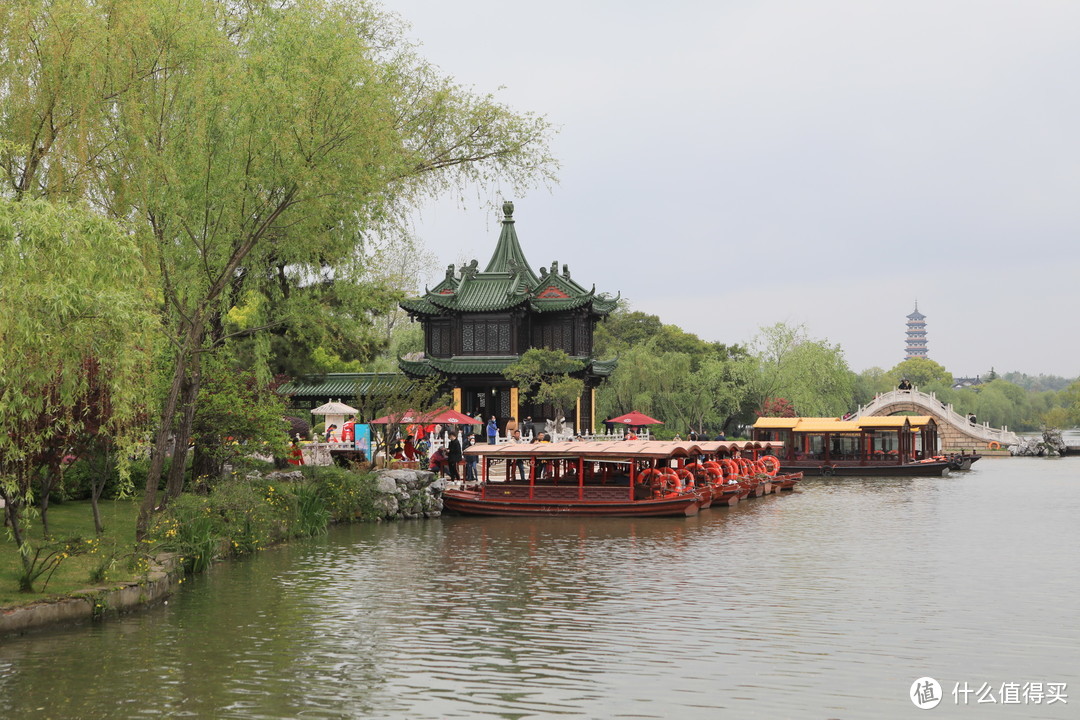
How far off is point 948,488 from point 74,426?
4090 cm

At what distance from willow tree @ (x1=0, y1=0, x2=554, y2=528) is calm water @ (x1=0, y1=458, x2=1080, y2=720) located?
470cm

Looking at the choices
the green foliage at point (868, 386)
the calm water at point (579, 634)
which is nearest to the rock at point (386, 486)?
the calm water at point (579, 634)

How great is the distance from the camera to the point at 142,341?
14906mm

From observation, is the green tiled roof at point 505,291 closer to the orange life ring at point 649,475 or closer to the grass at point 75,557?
the orange life ring at point 649,475

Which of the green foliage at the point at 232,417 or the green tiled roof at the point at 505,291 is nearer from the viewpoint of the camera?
the green foliage at the point at 232,417

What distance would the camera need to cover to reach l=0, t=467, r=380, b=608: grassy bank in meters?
16.2

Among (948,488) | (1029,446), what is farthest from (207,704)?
(1029,446)

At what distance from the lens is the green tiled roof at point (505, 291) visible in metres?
60.1

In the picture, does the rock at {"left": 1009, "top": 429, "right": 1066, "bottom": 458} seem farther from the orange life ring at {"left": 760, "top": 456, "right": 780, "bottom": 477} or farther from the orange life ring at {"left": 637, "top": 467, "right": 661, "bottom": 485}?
the orange life ring at {"left": 637, "top": 467, "right": 661, "bottom": 485}

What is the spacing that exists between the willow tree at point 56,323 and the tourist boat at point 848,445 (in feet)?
161

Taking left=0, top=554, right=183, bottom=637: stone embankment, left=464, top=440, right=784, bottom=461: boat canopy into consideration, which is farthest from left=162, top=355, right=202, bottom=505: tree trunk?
left=464, top=440, right=784, bottom=461: boat canopy

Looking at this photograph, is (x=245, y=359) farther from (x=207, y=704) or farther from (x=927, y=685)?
(x=927, y=685)

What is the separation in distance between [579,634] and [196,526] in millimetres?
9458

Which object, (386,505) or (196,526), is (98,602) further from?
(386,505)
